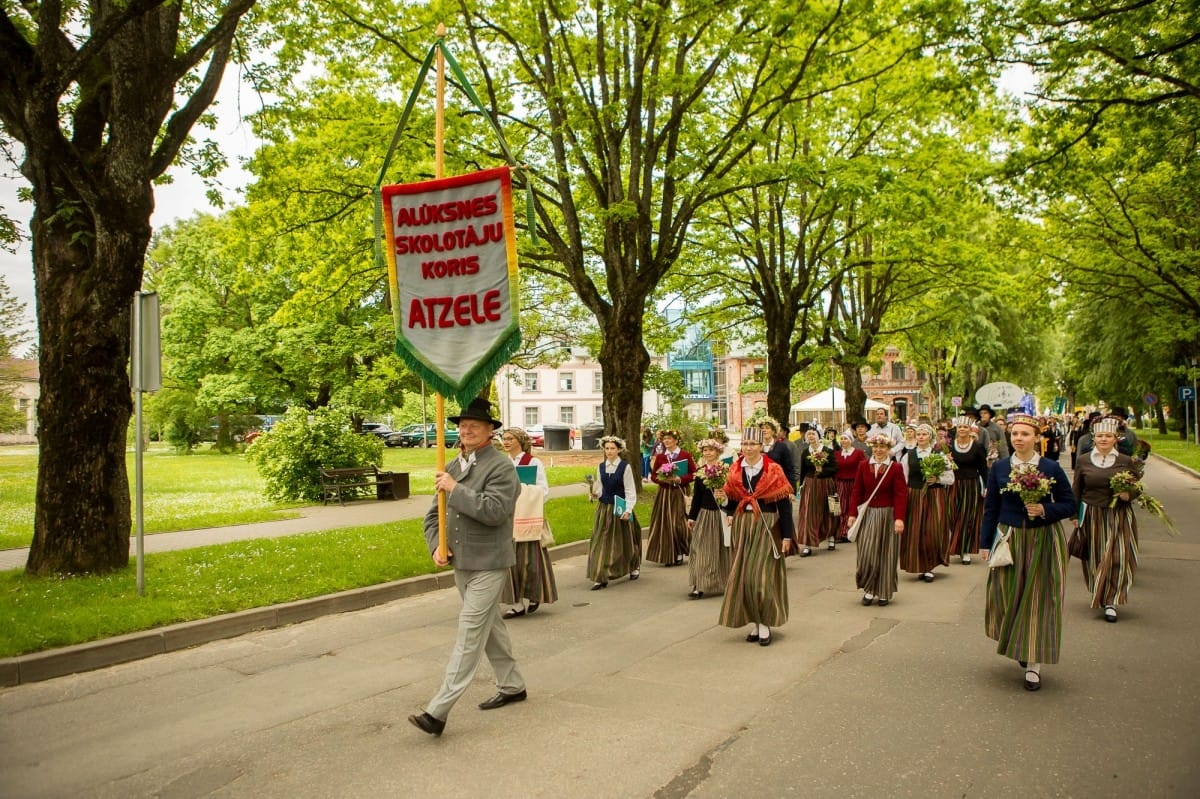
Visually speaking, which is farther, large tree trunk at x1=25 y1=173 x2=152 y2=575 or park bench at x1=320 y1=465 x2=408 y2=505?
park bench at x1=320 y1=465 x2=408 y2=505

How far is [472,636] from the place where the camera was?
5250 mm

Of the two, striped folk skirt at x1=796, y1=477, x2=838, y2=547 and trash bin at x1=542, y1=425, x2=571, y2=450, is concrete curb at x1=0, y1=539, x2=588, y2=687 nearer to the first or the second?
striped folk skirt at x1=796, y1=477, x2=838, y2=547

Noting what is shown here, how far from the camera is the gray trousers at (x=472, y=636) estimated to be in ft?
16.8

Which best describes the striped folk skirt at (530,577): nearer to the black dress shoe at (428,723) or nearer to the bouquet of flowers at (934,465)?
the black dress shoe at (428,723)

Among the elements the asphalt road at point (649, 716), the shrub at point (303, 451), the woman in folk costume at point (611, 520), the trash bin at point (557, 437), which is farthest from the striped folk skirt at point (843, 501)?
the trash bin at point (557, 437)

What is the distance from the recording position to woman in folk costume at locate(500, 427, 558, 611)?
28.3 feet

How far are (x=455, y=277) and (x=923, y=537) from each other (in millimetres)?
7107

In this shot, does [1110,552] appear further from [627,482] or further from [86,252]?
[86,252]

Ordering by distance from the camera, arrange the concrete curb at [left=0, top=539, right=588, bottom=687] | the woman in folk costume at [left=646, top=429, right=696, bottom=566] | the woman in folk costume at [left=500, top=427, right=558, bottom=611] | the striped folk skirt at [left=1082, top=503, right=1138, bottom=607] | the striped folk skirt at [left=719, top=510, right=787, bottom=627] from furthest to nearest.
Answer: the woman in folk costume at [left=646, top=429, right=696, bottom=566] → the woman in folk costume at [left=500, top=427, right=558, bottom=611] → the striped folk skirt at [left=1082, top=503, right=1138, bottom=607] → the striped folk skirt at [left=719, top=510, right=787, bottom=627] → the concrete curb at [left=0, top=539, right=588, bottom=687]

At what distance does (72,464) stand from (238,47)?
5.95 metres

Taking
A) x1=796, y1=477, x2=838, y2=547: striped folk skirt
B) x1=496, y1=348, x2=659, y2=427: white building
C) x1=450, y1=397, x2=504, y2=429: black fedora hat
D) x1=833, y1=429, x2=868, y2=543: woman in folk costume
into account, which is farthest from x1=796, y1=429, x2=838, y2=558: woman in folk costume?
x1=496, y1=348, x2=659, y2=427: white building

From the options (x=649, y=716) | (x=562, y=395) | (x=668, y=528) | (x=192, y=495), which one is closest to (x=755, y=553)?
(x=649, y=716)

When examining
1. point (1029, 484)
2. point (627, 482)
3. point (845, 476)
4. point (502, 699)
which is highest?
point (1029, 484)

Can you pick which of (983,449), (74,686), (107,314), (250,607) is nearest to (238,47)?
(107,314)
